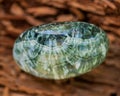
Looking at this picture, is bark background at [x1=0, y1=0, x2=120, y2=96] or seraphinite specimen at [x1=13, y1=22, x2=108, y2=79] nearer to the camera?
seraphinite specimen at [x1=13, y1=22, x2=108, y2=79]

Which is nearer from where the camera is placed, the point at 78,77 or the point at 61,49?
the point at 61,49

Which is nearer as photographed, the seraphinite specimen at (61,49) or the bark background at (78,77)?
the seraphinite specimen at (61,49)

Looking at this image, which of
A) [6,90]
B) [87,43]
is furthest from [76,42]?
[6,90]

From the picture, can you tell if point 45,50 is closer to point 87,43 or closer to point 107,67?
point 87,43
